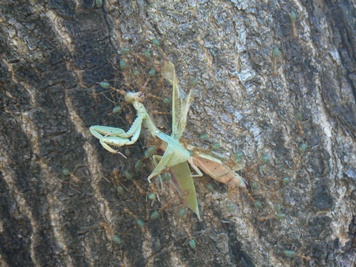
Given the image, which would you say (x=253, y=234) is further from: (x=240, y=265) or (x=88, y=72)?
(x=88, y=72)

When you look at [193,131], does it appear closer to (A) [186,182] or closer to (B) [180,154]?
(B) [180,154]

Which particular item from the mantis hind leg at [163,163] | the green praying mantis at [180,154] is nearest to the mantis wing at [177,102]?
the green praying mantis at [180,154]

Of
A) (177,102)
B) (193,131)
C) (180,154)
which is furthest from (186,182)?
(177,102)

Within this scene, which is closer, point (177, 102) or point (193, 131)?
point (177, 102)

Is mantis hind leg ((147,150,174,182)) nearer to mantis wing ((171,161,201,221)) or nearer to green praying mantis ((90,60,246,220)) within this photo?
green praying mantis ((90,60,246,220))

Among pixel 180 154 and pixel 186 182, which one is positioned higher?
pixel 180 154

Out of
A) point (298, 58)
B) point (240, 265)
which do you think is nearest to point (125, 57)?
point (298, 58)

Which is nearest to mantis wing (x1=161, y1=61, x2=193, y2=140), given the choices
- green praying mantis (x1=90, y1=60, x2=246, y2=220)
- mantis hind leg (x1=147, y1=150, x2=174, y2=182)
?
green praying mantis (x1=90, y1=60, x2=246, y2=220)
